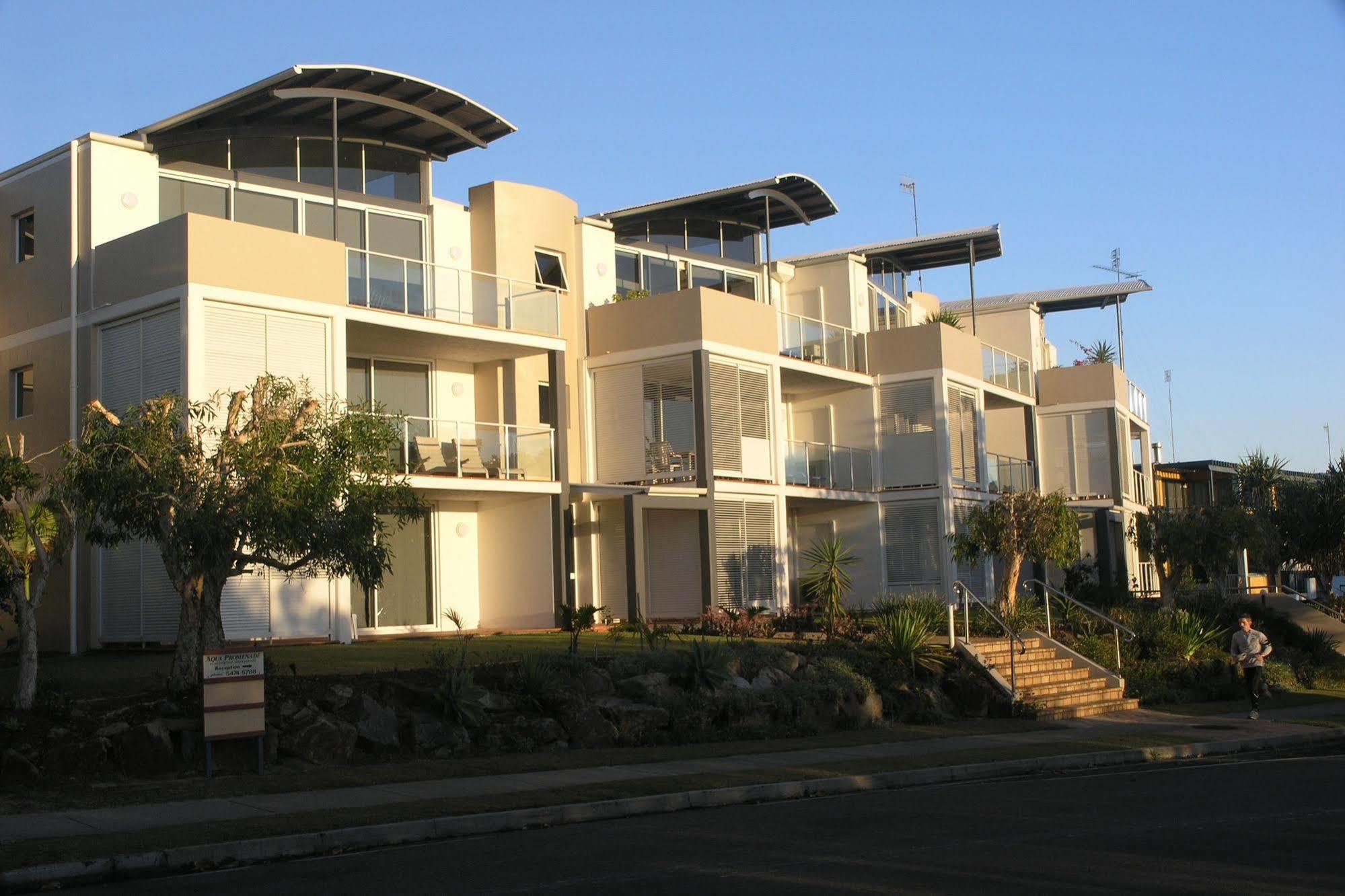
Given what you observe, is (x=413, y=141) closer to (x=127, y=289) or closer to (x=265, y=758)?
(x=127, y=289)

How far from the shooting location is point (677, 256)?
34.4m

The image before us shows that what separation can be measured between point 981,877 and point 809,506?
2635cm

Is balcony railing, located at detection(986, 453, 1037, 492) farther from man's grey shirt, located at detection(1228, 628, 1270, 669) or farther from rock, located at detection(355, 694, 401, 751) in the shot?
rock, located at detection(355, 694, 401, 751)

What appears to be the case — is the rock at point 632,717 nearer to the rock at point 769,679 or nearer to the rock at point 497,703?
the rock at point 497,703

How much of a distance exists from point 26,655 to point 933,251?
3016 centimetres

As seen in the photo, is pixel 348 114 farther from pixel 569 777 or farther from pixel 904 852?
pixel 904 852

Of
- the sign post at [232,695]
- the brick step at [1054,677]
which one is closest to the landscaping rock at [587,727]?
the sign post at [232,695]

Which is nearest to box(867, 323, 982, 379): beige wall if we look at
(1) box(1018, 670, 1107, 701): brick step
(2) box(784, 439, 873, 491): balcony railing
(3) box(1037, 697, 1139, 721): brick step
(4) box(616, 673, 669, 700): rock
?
(2) box(784, 439, 873, 491): balcony railing

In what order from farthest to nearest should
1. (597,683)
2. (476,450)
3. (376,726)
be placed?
(476,450)
(597,683)
(376,726)

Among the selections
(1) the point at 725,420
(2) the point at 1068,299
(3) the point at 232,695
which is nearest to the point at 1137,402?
(2) the point at 1068,299

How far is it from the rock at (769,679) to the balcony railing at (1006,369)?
19.3 meters

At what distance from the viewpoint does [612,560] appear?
30016mm

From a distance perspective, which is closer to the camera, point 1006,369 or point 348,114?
point 348,114

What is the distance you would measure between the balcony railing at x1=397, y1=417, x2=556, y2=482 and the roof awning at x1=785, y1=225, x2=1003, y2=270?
41.3 ft
